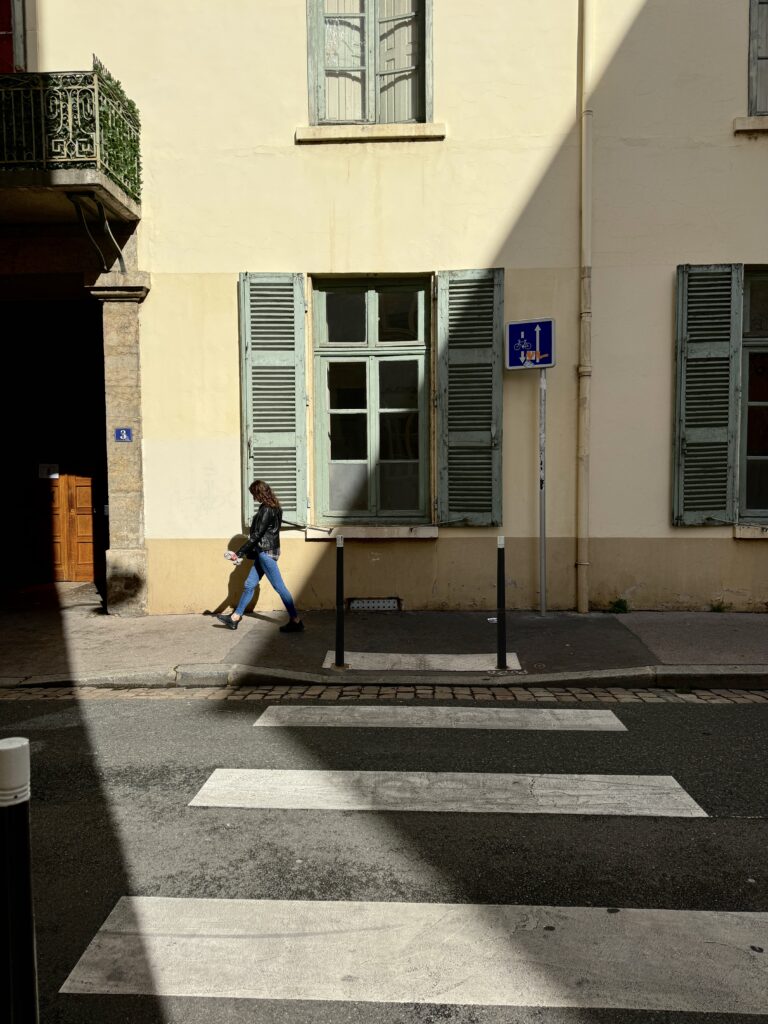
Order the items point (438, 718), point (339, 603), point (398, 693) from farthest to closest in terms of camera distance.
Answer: point (339, 603)
point (398, 693)
point (438, 718)

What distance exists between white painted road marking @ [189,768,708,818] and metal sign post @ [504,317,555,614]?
163 inches

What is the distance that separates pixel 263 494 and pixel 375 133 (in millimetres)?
3903

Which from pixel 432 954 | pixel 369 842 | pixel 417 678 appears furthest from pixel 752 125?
pixel 432 954

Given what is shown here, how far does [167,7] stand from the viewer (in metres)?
8.60

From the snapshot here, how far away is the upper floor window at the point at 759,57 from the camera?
8.35 m

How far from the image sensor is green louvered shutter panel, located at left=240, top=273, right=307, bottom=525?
8.70 m

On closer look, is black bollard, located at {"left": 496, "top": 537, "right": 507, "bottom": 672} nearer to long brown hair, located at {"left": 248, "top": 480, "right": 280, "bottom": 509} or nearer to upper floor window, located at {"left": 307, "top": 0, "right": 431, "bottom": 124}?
long brown hair, located at {"left": 248, "top": 480, "right": 280, "bottom": 509}

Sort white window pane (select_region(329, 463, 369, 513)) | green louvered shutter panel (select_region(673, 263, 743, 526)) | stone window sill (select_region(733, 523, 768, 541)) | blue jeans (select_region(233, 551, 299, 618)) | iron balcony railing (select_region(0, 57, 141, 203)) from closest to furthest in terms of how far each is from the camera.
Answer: iron balcony railing (select_region(0, 57, 141, 203)) < blue jeans (select_region(233, 551, 299, 618)) < green louvered shutter panel (select_region(673, 263, 743, 526)) < stone window sill (select_region(733, 523, 768, 541)) < white window pane (select_region(329, 463, 369, 513))

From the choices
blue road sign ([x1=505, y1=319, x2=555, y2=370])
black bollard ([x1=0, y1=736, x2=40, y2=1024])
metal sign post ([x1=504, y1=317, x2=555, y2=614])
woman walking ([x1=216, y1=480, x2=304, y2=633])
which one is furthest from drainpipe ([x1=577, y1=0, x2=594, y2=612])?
black bollard ([x1=0, y1=736, x2=40, y2=1024])

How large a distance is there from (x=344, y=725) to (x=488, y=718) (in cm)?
98

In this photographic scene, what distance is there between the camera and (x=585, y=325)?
855cm

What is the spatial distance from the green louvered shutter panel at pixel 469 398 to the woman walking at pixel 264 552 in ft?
5.97

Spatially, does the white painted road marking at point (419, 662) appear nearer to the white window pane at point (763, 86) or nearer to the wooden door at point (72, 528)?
the wooden door at point (72, 528)

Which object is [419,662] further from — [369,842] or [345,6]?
[345,6]
